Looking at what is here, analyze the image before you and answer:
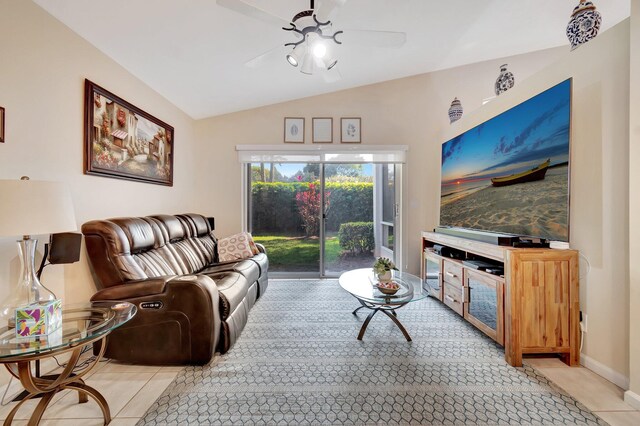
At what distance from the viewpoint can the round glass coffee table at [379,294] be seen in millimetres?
2092

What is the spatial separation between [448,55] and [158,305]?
13.9 feet

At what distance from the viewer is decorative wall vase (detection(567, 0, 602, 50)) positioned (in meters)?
1.80

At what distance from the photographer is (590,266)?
179cm

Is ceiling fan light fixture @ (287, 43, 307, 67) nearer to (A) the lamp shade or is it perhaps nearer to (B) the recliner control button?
(A) the lamp shade

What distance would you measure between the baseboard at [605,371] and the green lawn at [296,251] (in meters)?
2.86

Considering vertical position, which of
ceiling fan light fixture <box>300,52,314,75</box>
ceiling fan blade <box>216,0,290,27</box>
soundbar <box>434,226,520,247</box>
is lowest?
soundbar <box>434,226,520,247</box>

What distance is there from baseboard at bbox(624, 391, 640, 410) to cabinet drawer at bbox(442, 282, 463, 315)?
108 centimetres

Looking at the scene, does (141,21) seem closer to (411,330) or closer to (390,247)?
(411,330)

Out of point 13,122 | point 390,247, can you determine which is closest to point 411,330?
point 390,247

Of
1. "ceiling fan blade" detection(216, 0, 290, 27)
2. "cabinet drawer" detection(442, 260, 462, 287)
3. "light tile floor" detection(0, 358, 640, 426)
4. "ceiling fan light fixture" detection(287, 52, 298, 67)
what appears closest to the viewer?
"light tile floor" detection(0, 358, 640, 426)

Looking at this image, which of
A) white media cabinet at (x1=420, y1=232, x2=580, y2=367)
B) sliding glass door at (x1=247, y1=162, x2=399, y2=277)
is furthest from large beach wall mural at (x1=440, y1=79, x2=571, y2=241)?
sliding glass door at (x1=247, y1=162, x2=399, y2=277)

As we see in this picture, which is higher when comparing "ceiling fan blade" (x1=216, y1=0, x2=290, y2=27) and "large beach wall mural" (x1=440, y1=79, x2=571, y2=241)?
"ceiling fan blade" (x1=216, y1=0, x2=290, y2=27)

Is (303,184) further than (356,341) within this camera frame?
Yes

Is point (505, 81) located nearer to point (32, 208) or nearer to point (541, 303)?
point (541, 303)
